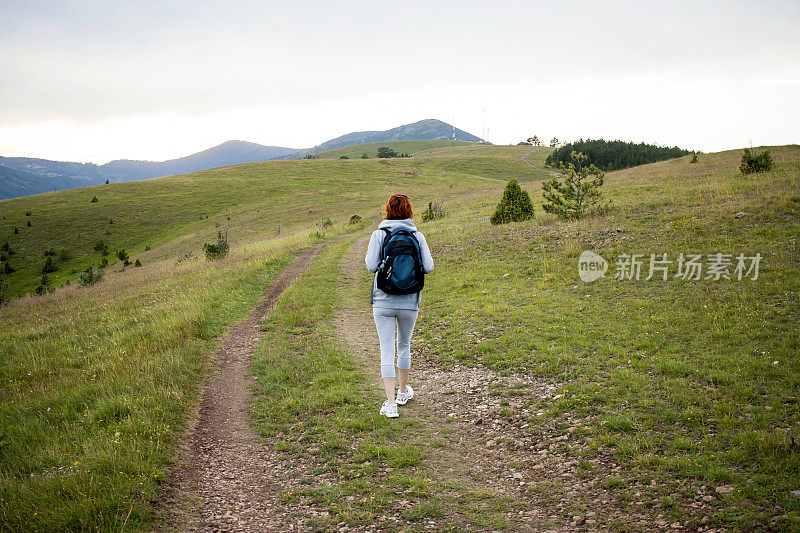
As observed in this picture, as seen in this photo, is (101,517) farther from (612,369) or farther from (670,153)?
(670,153)

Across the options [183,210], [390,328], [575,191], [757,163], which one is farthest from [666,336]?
[183,210]

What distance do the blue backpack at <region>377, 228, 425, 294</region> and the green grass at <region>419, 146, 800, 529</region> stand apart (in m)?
3.01

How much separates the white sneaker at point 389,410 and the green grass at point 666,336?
2.24 metres

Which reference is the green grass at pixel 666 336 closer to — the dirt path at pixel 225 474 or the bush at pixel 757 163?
the dirt path at pixel 225 474

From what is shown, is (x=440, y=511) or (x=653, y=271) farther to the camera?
(x=653, y=271)

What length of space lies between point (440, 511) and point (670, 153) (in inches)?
4795

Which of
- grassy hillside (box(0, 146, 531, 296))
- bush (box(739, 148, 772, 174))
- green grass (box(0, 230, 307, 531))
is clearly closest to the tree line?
grassy hillside (box(0, 146, 531, 296))

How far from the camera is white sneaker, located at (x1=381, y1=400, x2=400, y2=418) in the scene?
23.4ft

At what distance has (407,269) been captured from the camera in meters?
6.47

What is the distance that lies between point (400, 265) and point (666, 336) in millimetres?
6033

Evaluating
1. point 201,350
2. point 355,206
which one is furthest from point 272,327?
point 355,206

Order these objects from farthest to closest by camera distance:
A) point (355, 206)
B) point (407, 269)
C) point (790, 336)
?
point (355, 206)
point (790, 336)
point (407, 269)

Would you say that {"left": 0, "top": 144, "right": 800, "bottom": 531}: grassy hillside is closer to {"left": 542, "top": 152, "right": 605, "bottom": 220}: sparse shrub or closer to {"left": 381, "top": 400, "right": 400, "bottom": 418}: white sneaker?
{"left": 381, "top": 400, "right": 400, "bottom": 418}: white sneaker

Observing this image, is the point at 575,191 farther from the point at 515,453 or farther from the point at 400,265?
the point at 515,453
